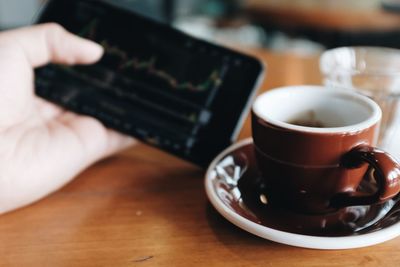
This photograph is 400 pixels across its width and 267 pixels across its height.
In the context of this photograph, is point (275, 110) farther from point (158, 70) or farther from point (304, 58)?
point (304, 58)

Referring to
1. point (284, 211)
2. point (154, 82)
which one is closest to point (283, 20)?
point (154, 82)

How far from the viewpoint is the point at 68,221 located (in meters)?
0.40

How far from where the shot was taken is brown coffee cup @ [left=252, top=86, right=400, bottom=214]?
36cm

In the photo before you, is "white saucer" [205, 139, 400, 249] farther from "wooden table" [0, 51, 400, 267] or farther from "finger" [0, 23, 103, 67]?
"finger" [0, 23, 103, 67]

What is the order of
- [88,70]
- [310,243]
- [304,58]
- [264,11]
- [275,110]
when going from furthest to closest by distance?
[264,11] → [304,58] → [88,70] → [275,110] → [310,243]

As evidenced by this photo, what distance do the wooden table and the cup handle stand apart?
42 millimetres

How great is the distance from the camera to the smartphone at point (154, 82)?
0.49m

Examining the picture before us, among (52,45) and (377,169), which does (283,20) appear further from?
(377,169)

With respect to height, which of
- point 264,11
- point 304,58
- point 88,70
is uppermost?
point 88,70

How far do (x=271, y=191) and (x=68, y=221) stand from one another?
19cm

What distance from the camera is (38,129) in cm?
50

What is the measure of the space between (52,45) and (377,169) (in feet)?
1.25

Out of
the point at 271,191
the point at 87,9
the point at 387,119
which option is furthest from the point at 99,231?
the point at 387,119

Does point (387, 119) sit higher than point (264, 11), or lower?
→ higher
